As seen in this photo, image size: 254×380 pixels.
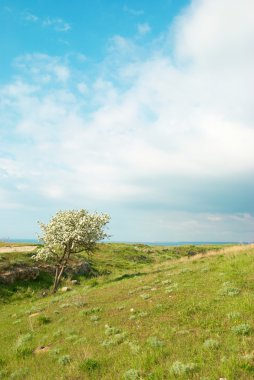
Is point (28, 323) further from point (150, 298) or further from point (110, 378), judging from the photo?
point (110, 378)

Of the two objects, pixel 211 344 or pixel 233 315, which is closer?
pixel 211 344

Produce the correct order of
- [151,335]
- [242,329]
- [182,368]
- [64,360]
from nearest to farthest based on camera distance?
[182,368] < [242,329] < [64,360] < [151,335]

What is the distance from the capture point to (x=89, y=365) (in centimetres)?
1286

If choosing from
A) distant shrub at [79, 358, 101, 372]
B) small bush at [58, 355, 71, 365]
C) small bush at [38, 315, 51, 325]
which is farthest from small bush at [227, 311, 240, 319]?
small bush at [38, 315, 51, 325]

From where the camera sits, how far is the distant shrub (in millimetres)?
12689

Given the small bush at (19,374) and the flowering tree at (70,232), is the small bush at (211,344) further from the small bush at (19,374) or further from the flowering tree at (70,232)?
the flowering tree at (70,232)

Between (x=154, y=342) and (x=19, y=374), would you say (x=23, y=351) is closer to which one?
(x=19, y=374)

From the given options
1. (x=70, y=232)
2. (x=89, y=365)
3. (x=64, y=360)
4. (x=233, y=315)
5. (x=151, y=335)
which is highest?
(x=70, y=232)

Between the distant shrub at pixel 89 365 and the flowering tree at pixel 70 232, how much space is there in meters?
27.6

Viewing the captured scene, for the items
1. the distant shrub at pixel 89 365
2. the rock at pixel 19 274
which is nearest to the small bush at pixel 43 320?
the distant shrub at pixel 89 365

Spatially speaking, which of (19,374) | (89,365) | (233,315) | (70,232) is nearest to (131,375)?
(89,365)

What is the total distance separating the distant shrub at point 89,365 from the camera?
12.7 meters

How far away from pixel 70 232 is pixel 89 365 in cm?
2891

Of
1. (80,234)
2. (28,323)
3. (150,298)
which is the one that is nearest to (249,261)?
(150,298)
